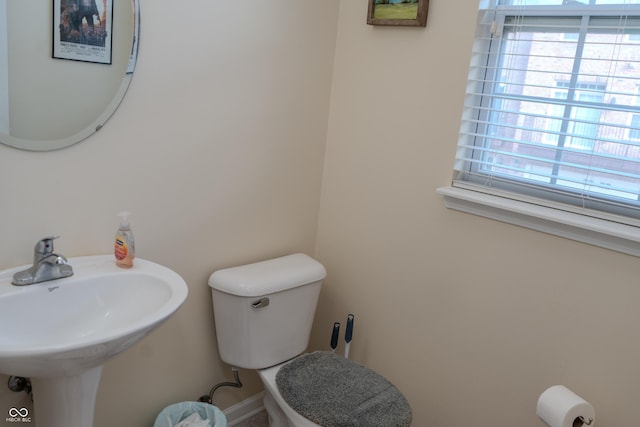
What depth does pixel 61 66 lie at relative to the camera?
53.6 inches

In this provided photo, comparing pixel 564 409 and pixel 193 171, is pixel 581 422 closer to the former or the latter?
pixel 564 409

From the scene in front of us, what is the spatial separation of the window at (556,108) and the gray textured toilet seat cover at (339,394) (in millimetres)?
707

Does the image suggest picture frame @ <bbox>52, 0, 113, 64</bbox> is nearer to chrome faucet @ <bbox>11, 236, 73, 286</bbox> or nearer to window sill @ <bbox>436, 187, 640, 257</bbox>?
chrome faucet @ <bbox>11, 236, 73, 286</bbox>

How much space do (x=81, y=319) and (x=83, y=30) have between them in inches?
30.2

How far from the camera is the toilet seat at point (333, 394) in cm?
150

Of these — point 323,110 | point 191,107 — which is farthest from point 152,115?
point 323,110

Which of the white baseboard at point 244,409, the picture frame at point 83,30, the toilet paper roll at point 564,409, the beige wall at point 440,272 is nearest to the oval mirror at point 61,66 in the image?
the picture frame at point 83,30

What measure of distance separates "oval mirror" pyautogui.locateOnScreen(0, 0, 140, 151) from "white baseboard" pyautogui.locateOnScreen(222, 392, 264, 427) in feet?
3.97

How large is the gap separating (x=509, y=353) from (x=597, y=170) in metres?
0.61

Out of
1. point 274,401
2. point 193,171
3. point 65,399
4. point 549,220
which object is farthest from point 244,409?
point 549,220

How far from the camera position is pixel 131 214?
1557 mm

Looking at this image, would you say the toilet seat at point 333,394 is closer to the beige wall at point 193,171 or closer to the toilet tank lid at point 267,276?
the toilet tank lid at point 267,276

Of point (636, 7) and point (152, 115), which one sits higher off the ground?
point (636, 7)

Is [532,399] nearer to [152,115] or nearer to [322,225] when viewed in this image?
[322,225]
